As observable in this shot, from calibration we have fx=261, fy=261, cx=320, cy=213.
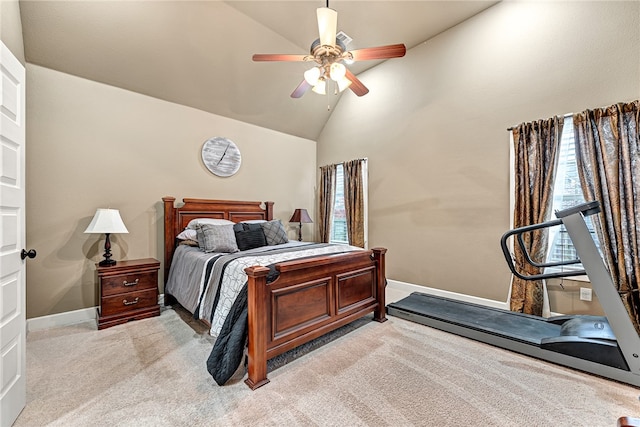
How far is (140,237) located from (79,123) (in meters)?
1.51

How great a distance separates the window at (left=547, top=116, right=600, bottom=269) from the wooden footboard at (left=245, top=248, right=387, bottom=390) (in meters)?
1.91

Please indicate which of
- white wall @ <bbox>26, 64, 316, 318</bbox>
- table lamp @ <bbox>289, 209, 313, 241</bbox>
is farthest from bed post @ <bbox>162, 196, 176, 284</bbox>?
table lamp @ <bbox>289, 209, 313, 241</bbox>

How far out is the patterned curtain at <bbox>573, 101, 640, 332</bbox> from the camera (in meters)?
2.37

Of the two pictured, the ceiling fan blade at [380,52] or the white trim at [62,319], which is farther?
the white trim at [62,319]

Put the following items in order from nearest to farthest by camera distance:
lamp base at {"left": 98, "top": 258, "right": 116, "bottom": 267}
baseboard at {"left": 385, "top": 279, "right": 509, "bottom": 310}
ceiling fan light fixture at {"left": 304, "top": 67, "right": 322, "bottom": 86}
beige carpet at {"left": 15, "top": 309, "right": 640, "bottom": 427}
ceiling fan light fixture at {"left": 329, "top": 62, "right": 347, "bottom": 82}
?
beige carpet at {"left": 15, "top": 309, "right": 640, "bottom": 427} < ceiling fan light fixture at {"left": 329, "top": 62, "right": 347, "bottom": 82} < ceiling fan light fixture at {"left": 304, "top": 67, "right": 322, "bottom": 86} < lamp base at {"left": 98, "top": 258, "right": 116, "bottom": 267} < baseboard at {"left": 385, "top": 279, "right": 509, "bottom": 310}

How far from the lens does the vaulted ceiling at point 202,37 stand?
276 centimetres

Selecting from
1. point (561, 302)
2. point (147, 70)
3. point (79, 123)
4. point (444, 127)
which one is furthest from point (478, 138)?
point (79, 123)

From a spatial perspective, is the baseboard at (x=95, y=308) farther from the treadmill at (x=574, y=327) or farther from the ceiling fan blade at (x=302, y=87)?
the ceiling fan blade at (x=302, y=87)

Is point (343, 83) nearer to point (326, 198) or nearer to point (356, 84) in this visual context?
point (356, 84)

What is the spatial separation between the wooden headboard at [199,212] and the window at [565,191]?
3.98 meters

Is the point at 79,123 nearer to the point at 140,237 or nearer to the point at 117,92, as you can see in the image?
the point at 117,92

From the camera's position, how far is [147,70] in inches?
131

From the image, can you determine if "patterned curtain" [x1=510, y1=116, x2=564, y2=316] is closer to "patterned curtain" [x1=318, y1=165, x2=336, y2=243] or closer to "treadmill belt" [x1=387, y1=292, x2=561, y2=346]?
"treadmill belt" [x1=387, y1=292, x2=561, y2=346]

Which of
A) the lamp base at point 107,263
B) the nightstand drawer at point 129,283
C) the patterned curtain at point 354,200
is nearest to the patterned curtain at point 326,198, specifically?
the patterned curtain at point 354,200
